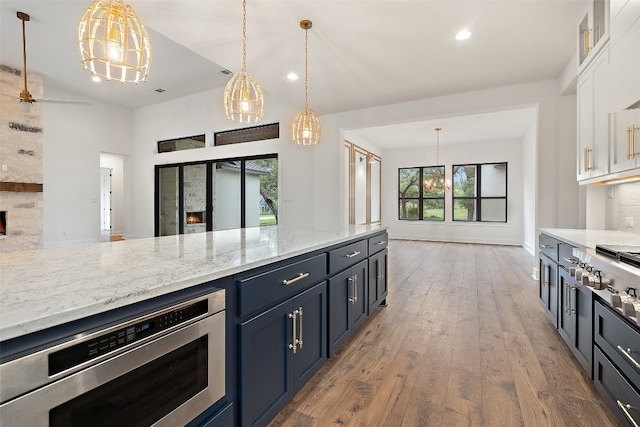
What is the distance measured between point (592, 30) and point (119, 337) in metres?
3.71

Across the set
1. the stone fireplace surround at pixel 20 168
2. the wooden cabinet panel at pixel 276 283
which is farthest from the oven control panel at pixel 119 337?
the stone fireplace surround at pixel 20 168

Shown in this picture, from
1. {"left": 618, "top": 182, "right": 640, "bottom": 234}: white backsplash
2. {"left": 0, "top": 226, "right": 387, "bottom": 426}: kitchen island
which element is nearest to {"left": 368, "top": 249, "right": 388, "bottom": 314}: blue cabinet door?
{"left": 0, "top": 226, "right": 387, "bottom": 426}: kitchen island

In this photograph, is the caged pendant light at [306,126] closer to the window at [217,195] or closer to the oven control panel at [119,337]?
the oven control panel at [119,337]

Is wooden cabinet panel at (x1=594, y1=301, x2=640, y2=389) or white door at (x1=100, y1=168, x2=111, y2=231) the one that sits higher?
white door at (x1=100, y1=168, x2=111, y2=231)

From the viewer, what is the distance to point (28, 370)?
63cm

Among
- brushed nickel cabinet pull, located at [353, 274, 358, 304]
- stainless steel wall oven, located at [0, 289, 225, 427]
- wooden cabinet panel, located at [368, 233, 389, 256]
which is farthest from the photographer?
wooden cabinet panel, located at [368, 233, 389, 256]

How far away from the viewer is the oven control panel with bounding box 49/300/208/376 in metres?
0.69

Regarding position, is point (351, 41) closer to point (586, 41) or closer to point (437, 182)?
point (586, 41)

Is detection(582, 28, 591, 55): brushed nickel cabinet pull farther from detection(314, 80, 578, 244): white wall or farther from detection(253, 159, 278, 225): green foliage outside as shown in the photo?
detection(253, 159, 278, 225): green foliage outside

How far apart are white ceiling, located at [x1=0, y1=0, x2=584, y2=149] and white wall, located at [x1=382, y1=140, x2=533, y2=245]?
4.15 meters

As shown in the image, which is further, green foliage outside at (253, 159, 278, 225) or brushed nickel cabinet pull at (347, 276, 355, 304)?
green foliage outside at (253, 159, 278, 225)

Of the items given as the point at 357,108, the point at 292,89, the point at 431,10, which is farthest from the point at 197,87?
the point at 431,10

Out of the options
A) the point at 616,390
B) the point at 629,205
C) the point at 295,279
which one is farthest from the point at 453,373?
the point at 629,205

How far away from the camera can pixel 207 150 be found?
719 cm
